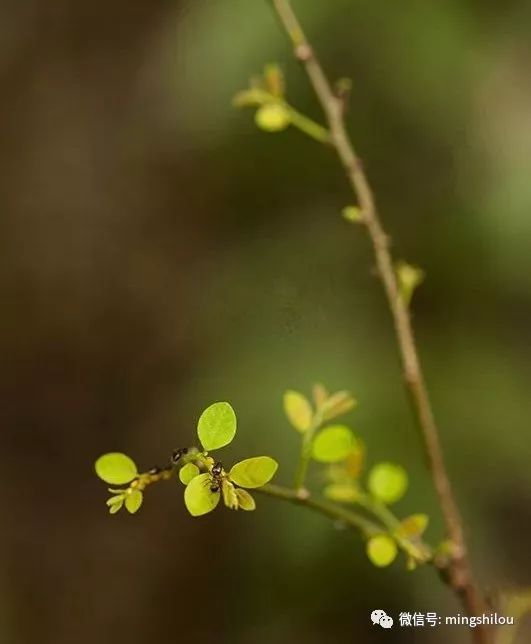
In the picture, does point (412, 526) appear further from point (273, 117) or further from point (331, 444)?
point (273, 117)

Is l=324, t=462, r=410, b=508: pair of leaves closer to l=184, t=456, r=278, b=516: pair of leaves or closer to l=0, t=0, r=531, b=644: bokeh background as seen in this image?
l=184, t=456, r=278, b=516: pair of leaves

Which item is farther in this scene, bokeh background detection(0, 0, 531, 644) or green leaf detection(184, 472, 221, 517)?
bokeh background detection(0, 0, 531, 644)

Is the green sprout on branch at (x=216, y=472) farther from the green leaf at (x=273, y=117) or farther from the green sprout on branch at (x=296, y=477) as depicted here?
the green leaf at (x=273, y=117)

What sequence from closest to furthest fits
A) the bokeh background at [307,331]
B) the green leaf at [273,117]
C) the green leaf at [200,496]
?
1. the green leaf at [200,496]
2. the green leaf at [273,117]
3. the bokeh background at [307,331]

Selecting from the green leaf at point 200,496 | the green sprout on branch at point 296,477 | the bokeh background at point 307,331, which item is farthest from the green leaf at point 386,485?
the bokeh background at point 307,331

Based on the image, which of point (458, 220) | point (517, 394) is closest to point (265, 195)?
point (458, 220)

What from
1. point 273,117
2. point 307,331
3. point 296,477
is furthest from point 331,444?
point 307,331

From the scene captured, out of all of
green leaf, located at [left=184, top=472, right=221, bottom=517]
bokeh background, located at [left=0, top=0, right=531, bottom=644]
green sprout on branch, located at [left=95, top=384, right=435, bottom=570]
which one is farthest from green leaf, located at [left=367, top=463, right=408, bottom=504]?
bokeh background, located at [left=0, top=0, right=531, bottom=644]
